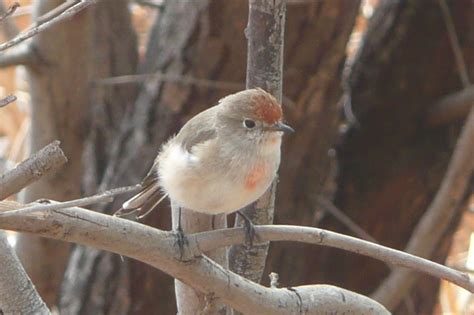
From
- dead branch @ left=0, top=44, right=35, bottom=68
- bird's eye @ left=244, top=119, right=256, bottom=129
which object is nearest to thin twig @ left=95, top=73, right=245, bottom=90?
dead branch @ left=0, top=44, right=35, bottom=68

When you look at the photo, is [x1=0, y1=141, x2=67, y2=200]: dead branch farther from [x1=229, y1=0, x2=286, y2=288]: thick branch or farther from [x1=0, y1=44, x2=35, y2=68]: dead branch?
[x1=0, y1=44, x2=35, y2=68]: dead branch

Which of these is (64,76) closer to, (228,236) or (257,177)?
(257,177)

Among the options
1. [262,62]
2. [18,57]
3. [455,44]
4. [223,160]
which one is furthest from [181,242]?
[455,44]

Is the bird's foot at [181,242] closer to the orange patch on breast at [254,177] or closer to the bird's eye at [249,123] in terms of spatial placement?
the orange patch on breast at [254,177]

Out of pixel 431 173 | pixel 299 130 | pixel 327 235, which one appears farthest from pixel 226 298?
pixel 431 173

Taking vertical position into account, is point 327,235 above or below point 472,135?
above

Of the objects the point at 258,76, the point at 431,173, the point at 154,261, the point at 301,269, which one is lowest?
the point at 301,269

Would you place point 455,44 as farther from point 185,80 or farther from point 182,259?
point 182,259
